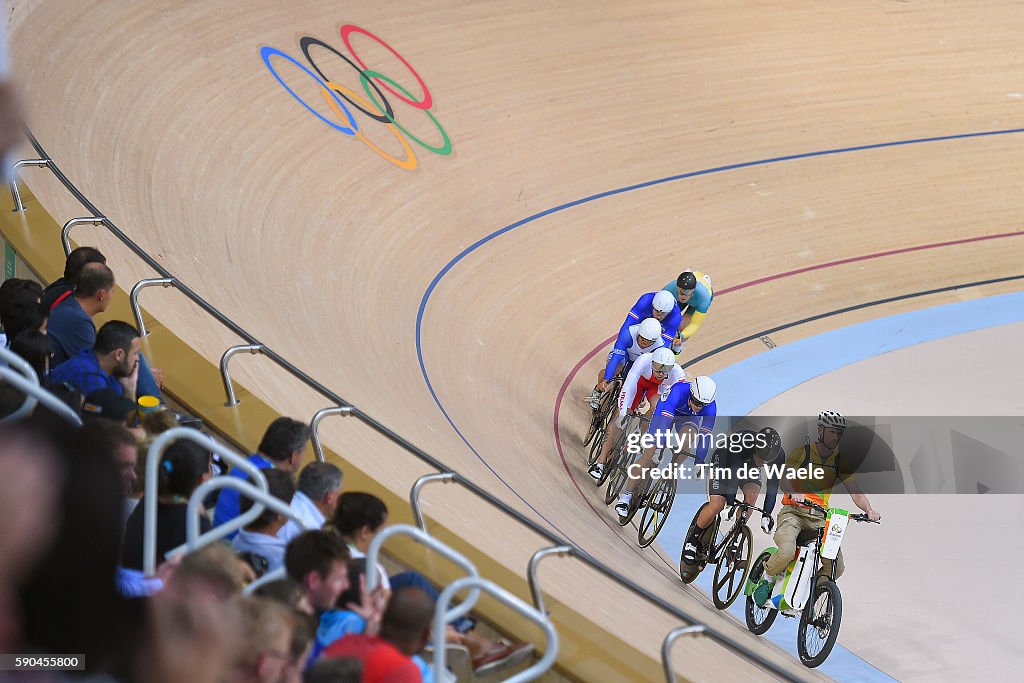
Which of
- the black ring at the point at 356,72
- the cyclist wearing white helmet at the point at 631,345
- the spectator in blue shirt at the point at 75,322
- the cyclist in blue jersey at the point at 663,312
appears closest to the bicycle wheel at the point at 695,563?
the cyclist wearing white helmet at the point at 631,345

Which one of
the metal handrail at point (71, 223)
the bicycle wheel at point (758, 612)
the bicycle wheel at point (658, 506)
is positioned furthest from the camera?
the bicycle wheel at point (658, 506)

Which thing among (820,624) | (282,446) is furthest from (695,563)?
(282,446)

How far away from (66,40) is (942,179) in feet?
24.5

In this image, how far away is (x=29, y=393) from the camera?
7.87 ft

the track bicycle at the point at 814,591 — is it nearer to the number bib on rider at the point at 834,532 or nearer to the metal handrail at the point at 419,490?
the number bib on rider at the point at 834,532

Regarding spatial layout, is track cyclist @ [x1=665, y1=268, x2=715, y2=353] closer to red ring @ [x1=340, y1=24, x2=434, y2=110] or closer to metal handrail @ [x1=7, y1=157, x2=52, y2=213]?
red ring @ [x1=340, y1=24, x2=434, y2=110]

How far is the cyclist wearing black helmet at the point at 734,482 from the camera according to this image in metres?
5.40

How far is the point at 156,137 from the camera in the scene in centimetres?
663

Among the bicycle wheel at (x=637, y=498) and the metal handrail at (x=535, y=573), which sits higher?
the bicycle wheel at (x=637, y=498)

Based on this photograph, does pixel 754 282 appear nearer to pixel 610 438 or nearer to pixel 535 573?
pixel 610 438

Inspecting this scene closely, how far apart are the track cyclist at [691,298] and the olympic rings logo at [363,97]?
2.24m

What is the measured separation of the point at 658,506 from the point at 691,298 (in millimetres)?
1690

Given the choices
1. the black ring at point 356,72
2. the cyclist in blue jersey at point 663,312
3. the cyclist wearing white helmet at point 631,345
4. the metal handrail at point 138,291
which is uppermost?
the black ring at point 356,72

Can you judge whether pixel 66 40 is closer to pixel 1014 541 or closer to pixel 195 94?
pixel 195 94
